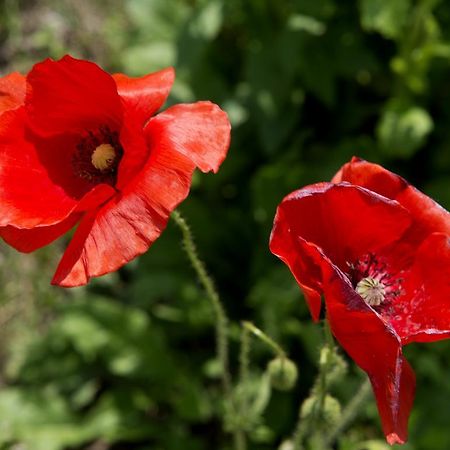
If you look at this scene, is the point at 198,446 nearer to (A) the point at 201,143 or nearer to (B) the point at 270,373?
(B) the point at 270,373

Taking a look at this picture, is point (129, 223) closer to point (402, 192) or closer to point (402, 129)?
point (402, 192)

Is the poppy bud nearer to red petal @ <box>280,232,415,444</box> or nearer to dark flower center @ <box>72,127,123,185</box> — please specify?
red petal @ <box>280,232,415,444</box>

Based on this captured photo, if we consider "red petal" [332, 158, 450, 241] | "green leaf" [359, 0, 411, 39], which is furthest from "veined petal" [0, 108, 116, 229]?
"green leaf" [359, 0, 411, 39]

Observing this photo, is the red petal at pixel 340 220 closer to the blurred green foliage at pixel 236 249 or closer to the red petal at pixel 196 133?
the red petal at pixel 196 133

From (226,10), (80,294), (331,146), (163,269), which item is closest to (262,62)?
(226,10)

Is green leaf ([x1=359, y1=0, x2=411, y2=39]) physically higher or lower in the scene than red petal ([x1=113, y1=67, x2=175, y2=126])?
lower
